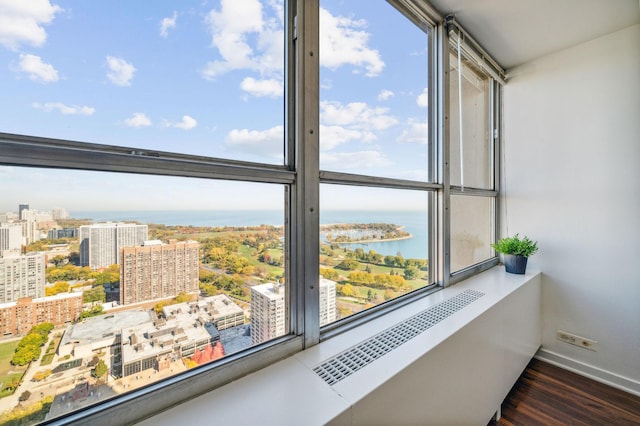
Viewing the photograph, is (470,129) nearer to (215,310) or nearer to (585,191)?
(585,191)

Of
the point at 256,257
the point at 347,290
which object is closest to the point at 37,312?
the point at 256,257

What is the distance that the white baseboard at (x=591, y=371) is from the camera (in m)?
1.79

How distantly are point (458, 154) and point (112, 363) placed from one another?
89.3 inches

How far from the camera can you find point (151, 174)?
0.75 metres

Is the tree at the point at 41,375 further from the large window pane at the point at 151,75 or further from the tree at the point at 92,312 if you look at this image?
the large window pane at the point at 151,75

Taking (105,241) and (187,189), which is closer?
(105,241)

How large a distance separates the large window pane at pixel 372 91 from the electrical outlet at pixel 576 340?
183cm

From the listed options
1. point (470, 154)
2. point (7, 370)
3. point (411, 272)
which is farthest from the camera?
point (470, 154)

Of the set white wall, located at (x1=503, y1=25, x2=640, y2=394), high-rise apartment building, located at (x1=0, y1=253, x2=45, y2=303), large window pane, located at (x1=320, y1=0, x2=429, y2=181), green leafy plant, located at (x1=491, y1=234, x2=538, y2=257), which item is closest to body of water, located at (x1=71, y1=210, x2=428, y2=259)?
high-rise apartment building, located at (x1=0, y1=253, x2=45, y2=303)

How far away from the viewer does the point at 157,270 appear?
29.9 inches

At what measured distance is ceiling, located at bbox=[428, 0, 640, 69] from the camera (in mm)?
1620

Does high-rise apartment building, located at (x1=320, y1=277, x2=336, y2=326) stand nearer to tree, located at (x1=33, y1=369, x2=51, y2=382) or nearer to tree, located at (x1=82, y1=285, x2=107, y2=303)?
tree, located at (x1=82, y1=285, x2=107, y2=303)

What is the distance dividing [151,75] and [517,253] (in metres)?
2.63

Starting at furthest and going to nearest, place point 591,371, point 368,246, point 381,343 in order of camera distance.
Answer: point 591,371 < point 368,246 < point 381,343
